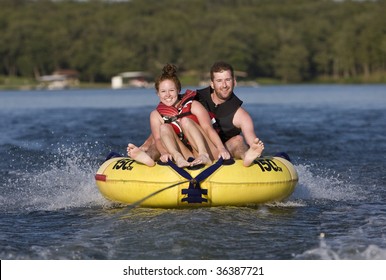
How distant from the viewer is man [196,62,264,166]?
24.9ft

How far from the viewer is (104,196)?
25.8 feet

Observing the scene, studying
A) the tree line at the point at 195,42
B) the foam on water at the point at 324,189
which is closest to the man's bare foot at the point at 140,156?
the foam on water at the point at 324,189

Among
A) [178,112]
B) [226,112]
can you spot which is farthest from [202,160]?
[226,112]

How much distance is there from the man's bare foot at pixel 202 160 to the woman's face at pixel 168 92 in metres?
0.65

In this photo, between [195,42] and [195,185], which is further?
[195,42]

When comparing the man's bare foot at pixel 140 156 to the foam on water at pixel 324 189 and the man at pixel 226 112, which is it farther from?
the foam on water at pixel 324 189

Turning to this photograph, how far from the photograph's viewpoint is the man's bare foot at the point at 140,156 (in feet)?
24.1

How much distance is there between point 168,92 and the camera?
24.7 feet

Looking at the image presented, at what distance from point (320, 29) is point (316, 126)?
251 ft

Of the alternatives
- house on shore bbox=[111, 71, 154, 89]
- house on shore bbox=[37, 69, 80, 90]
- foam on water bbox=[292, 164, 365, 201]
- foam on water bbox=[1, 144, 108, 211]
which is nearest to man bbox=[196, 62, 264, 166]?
foam on water bbox=[292, 164, 365, 201]

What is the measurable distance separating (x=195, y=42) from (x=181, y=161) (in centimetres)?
8746

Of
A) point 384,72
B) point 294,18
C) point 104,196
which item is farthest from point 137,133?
point 294,18

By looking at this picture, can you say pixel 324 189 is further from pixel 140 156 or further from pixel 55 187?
pixel 55 187

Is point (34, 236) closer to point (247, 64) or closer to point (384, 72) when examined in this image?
point (384, 72)
